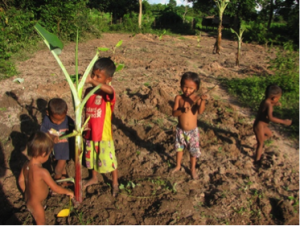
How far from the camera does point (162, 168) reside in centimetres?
306

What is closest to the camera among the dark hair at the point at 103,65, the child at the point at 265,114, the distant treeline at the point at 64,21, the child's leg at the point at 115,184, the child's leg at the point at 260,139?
the dark hair at the point at 103,65

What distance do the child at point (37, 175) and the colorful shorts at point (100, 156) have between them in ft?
1.62

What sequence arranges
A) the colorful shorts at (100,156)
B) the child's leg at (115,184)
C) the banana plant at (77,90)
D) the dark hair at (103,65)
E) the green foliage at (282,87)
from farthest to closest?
the green foliage at (282,87)
the child's leg at (115,184)
the colorful shorts at (100,156)
the dark hair at (103,65)
the banana plant at (77,90)

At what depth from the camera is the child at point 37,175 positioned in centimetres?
189

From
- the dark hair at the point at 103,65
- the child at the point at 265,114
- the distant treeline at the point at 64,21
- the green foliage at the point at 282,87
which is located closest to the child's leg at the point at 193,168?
the child at the point at 265,114

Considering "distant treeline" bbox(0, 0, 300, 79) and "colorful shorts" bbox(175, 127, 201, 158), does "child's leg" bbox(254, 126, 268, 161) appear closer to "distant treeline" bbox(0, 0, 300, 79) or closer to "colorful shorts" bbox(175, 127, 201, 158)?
"colorful shorts" bbox(175, 127, 201, 158)

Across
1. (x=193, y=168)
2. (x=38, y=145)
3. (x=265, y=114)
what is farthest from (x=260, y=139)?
(x=38, y=145)

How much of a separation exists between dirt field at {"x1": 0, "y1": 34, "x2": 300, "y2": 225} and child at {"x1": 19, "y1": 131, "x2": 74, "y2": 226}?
382mm

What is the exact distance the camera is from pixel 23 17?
364 inches

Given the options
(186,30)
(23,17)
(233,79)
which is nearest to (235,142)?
(233,79)

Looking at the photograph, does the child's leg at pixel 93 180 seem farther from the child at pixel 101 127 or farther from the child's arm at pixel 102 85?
the child's arm at pixel 102 85

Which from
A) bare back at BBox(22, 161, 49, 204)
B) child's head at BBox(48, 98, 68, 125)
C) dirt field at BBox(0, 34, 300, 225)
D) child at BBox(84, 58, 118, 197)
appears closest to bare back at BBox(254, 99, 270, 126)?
dirt field at BBox(0, 34, 300, 225)

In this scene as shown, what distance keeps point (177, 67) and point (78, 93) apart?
5.33 metres

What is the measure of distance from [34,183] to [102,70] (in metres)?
1.09
